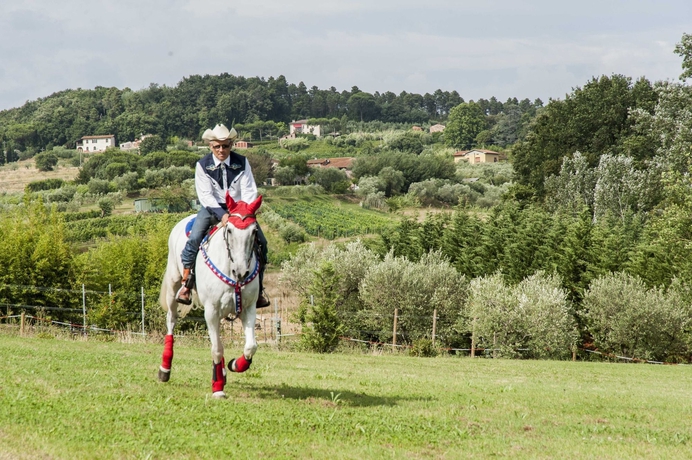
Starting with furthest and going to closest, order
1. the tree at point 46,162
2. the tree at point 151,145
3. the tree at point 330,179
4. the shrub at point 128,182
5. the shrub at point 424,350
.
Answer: the tree at point 151,145
the tree at point 46,162
the tree at point 330,179
the shrub at point 128,182
the shrub at point 424,350

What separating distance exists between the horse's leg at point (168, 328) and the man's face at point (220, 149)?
2.33 metres

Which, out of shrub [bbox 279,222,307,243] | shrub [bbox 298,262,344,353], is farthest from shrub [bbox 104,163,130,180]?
shrub [bbox 298,262,344,353]

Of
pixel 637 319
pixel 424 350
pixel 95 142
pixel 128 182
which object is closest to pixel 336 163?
pixel 128 182

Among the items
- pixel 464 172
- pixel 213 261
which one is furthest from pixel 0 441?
pixel 464 172

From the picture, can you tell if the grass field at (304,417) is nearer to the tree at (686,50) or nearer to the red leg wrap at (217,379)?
the red leg wrap at (217,379)

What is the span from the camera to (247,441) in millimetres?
7078

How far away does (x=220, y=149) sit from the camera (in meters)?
9.76

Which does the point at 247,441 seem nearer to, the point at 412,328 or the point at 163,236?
the point at 412,328

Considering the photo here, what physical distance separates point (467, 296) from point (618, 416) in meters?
24.8

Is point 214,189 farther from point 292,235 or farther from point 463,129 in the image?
point 463,129

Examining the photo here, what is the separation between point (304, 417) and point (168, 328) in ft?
11.5

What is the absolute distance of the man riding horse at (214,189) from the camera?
380 inches

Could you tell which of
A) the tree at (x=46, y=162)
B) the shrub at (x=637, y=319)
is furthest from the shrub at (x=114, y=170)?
the shrub at (x=637, y=319)

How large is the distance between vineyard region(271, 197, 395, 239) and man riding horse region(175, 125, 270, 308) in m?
57.3
